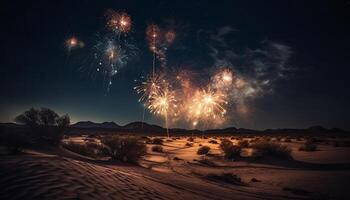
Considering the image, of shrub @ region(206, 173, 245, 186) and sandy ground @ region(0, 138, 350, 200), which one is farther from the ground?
sandy ground @ region(0, 138, 350, 200)

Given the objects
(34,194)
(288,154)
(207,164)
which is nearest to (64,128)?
(207,164)

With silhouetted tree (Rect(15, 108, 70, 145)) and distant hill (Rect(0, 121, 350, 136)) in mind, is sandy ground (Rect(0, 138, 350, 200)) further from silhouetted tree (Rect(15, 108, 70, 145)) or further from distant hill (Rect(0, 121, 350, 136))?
distant hill (Rect(0, 121, 350, 136))

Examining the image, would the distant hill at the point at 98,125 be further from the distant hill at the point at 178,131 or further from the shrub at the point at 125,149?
the shrub at the point at 125,149

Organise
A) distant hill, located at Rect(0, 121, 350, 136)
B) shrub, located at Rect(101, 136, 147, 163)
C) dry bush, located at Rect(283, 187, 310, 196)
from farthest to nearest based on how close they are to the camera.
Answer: distant hill, located at Rect(0, 121, 350, 136), shrub, located at Rect(101, 136, 147, 163), dry bush, located at Rect(283, 187, 310, 196)

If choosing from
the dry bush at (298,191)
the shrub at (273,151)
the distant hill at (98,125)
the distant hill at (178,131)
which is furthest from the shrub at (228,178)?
the distant hill at (98,125)

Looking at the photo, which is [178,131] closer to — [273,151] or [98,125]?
[98,125]

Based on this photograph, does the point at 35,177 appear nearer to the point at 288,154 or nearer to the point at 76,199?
the point at 76,199

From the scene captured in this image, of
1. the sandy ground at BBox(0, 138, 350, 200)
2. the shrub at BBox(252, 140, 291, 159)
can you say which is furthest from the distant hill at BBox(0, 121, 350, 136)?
the sandy ground at BBox(0, 138, 350, 200)
